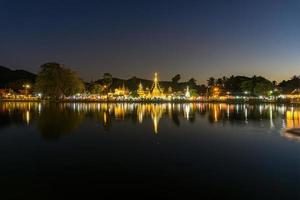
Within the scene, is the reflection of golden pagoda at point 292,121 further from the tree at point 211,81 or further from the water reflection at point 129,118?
the tree at point 211,81

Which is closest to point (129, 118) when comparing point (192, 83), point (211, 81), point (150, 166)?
point (150, 166)

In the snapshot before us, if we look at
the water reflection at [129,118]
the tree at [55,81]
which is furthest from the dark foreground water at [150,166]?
the tree at [55,81]

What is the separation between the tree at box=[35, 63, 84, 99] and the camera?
8144 centimetres

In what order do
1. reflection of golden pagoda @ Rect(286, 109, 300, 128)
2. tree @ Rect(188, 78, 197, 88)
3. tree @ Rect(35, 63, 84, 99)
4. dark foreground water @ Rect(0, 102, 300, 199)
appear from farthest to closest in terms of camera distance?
1. tree @ Rect(188, 78, 197, 88)
2. tree @ Rect(35, 63, 84, 99)
3. reflection of golden pagoda @ Rect(286, 109, 300, 128)
4. dark foreground water @ Rect(0, 102, 300, 199)

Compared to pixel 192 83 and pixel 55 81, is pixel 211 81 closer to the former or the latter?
pixel 192 83

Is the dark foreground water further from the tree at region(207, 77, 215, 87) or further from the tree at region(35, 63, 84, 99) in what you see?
the tree at region(207, 77, 215, 87)

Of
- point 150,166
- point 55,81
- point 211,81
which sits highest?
point 211,81

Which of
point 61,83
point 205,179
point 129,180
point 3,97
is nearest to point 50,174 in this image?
point 129,180

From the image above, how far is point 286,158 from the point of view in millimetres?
12727

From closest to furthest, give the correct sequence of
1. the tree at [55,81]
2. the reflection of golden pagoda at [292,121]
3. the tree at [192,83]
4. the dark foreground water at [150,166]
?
1. the dark foreground water at [150,166]
2. the reflection of golden pagoda at [292,121]
3. the tree at [55,81]
4. the tree at [192,83]

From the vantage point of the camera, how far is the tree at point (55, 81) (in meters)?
81.4

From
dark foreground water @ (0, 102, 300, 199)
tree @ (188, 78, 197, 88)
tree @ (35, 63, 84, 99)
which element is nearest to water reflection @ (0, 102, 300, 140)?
dark foreground water @ (0, 102, 300, 199)

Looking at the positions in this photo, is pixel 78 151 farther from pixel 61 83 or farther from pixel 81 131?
pixel 61 83

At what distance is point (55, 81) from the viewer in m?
81.8
